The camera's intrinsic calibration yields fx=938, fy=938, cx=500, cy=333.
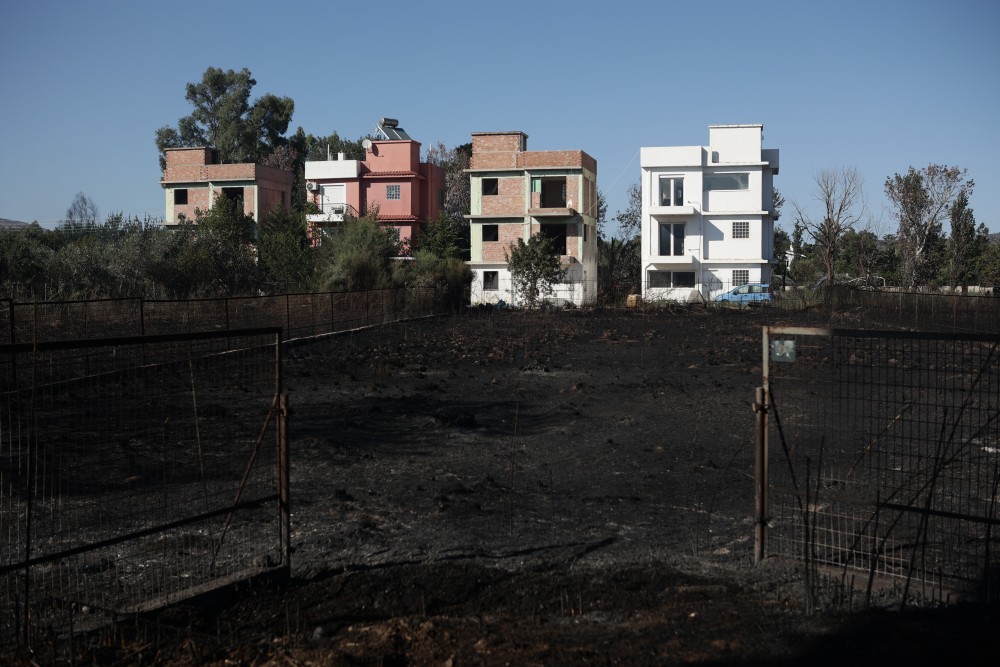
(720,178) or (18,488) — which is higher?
(720,178)

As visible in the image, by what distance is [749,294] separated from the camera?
5909 cm

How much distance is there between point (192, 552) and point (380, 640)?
8.87 ft

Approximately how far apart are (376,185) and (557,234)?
14.7m

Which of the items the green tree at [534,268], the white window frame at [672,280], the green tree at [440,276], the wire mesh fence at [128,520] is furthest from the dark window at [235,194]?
the wire mesh fence at [128,520]

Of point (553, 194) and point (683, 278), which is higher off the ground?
point (553, 194)

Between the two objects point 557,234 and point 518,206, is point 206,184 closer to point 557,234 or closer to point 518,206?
point 518,206

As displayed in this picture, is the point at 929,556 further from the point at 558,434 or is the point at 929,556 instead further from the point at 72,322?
the point at 72,322

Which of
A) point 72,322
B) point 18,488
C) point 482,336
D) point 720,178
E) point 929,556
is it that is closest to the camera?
point 929,556

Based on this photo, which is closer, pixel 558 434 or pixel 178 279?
pixel 558 434

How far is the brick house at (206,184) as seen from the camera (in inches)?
2608

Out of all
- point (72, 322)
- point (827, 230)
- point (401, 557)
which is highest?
point (827, 230)

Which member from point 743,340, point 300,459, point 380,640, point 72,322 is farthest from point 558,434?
point 743,340

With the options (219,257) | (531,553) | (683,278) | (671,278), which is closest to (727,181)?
(683,278)

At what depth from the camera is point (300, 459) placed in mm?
10812
